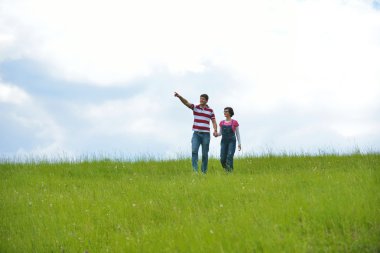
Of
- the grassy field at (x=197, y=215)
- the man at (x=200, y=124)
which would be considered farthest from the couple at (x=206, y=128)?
the grassy field at (x=197, y=215)

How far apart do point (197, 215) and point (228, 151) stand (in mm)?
6511

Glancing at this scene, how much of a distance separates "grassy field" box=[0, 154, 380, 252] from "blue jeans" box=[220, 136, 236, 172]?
168cm

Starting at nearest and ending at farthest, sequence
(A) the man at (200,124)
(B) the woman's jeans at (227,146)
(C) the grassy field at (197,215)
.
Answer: (C) the grassy field at (197,215) → (A) the man at (200,124) → (B) the woman's jeans at (227,146)

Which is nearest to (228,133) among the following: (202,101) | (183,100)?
(202,101)

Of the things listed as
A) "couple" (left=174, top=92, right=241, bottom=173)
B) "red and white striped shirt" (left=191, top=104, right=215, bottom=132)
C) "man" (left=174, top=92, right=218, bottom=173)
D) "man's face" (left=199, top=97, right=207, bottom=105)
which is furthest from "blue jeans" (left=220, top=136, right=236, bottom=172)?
"man's face" (left=199, top=97, right=207, bottom=105)

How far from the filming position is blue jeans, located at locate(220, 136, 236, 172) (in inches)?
657

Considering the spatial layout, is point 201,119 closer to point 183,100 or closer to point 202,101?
point 202,101

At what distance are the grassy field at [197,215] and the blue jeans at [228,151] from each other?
1.68 metres

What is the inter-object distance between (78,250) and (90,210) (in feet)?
8.77

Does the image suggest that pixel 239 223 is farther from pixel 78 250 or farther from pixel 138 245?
pixel 78 250

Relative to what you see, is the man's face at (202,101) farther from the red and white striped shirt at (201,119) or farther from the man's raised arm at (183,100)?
the man's raised arm at (183,100)

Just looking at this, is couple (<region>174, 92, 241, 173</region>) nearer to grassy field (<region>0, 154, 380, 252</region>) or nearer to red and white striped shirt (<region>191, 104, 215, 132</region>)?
red and white striped shirt (<region>191, 104, 215, 132</region>)

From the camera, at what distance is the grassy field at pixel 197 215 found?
8266mm

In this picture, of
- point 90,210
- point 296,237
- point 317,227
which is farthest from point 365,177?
point 90,210
